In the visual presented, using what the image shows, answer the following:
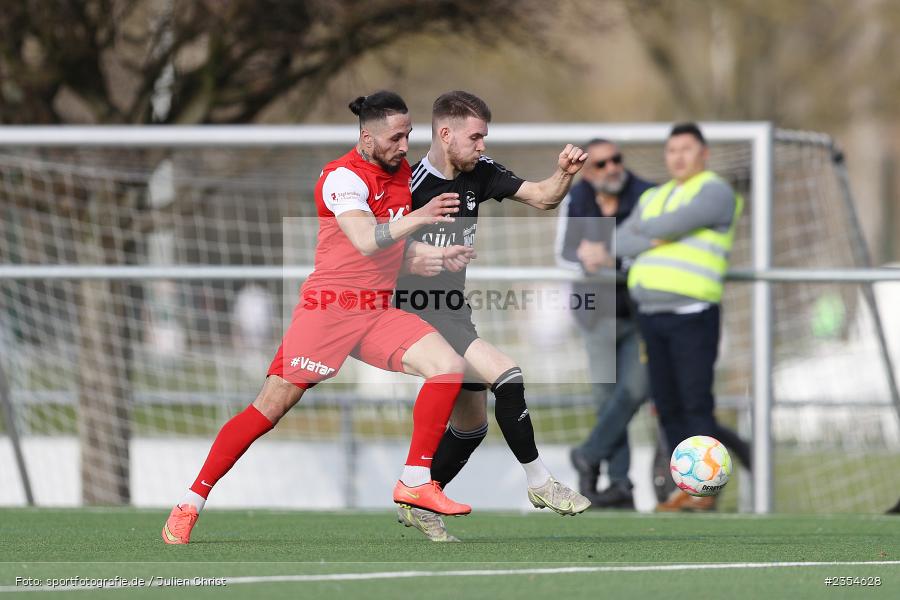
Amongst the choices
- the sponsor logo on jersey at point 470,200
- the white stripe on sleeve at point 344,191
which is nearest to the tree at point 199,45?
the sponsor logo on jersey at point 470,200

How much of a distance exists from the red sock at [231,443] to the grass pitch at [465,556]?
280 mm

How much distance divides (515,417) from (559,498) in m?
0.39

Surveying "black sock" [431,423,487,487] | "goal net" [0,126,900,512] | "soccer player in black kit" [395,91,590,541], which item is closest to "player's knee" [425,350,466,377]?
"soccer player in black kit" [395,91,590,541]

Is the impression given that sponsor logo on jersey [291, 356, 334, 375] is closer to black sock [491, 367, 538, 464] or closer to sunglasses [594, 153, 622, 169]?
black sock [491, 367, 538, 464]

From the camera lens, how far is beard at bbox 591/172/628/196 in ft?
28.8

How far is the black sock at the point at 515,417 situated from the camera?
19.6ft

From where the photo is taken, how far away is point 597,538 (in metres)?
6.45

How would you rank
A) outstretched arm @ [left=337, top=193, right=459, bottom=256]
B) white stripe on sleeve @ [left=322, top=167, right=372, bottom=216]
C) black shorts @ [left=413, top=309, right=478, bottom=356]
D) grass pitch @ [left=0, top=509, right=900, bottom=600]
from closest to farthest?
1. grass pitch @ [left=0, top=509, right=900, bottom=600]
2. outstretched arm @ [left=337, top=193, right=459, bottom=256]
3. white stripe on sleeve @ [left=322, top=167, right=372, bottom=216]
4. black shorts @ [left=413, top=309, right=478, bottom=356]

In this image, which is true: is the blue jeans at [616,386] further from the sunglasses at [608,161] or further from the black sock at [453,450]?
the black sock at [453,450]

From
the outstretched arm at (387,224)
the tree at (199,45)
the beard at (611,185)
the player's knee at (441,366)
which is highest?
the tree at (199,45)

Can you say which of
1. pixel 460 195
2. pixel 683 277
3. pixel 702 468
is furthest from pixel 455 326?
pixel 683 277

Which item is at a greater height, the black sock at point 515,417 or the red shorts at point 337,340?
the red shorts at point 337,340

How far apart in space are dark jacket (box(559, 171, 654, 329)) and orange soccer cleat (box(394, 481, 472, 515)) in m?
3.22

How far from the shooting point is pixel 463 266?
5.85 metres
